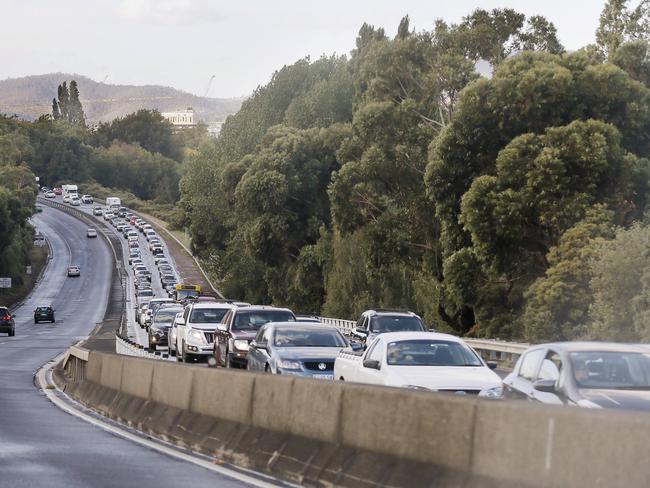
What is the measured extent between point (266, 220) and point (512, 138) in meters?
31.1

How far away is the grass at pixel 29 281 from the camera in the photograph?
4900 inches

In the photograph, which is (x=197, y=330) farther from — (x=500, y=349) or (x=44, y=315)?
(x=44, y=315)

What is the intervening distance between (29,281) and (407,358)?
125m

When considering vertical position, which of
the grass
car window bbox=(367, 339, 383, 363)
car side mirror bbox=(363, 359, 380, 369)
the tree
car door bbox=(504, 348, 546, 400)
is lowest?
the grass

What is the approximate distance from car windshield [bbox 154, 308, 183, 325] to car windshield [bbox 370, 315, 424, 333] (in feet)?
55.2

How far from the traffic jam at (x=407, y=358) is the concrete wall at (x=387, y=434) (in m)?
0.64

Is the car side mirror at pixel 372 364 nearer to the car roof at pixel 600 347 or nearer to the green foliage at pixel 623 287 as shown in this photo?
the car roof at pixel 600 347

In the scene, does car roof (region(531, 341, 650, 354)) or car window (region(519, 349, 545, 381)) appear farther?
car window (region(519, 349, 545, 381))

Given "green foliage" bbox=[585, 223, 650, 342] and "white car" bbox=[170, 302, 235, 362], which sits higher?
"green foliage" bbox=[585, 223, 650, 342]

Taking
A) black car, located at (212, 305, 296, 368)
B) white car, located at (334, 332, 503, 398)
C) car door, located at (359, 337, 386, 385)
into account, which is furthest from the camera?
black car, located at (212, 305, 296, 368)

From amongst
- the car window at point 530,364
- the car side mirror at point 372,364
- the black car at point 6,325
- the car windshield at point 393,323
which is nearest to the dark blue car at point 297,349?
the car side mirror at point 372,364

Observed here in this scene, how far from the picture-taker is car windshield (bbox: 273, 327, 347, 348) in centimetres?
2475

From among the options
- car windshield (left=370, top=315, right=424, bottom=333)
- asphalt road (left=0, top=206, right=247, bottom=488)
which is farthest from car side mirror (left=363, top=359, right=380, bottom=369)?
car windshield (left=370, top=315, right=424, bottom=333)

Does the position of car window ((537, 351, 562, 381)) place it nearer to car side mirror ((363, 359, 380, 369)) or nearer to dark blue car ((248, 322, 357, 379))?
car side mirror ((363, 359, 380, 369))
